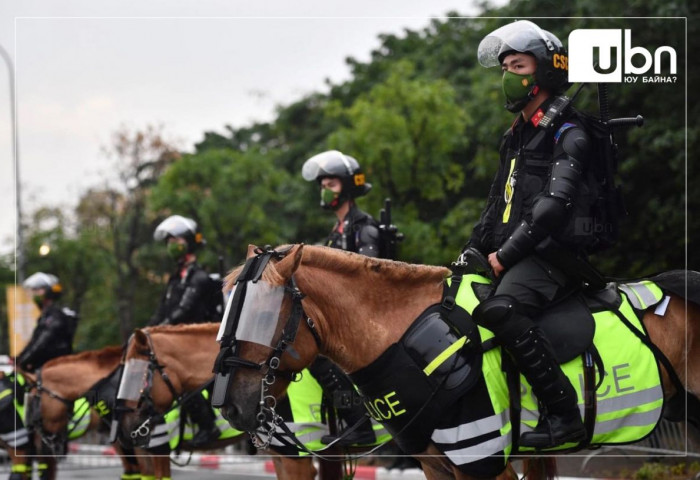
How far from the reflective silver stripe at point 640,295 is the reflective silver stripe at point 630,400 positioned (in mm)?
470

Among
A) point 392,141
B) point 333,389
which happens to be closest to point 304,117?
point 392,141

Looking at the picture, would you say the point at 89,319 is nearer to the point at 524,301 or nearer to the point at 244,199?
the point at 244,199

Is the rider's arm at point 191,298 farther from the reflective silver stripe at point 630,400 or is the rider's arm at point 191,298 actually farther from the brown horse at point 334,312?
the reflective silver stripe at point 630,400

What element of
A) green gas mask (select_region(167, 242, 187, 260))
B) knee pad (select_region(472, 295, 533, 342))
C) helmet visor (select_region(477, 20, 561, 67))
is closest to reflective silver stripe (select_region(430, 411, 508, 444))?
knee pad (select_region(472, 295, 533, 342))

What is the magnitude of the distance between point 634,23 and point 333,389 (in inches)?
215

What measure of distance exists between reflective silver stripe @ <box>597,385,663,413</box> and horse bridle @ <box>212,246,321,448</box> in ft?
5.36

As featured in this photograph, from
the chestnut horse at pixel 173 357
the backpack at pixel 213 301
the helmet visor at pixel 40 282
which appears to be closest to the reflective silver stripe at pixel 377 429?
the chestnut horse at pixel 173 357

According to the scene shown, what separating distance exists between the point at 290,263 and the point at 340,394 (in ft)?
8.60

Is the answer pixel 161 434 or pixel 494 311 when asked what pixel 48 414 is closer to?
pixel 161 434

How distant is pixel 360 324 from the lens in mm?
5219

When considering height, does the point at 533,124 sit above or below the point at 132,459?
above

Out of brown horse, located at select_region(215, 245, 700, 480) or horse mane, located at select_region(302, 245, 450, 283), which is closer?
brown horse, located at select_region(215, 245, 700, 480)

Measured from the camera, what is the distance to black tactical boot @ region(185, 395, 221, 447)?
9.75 meters

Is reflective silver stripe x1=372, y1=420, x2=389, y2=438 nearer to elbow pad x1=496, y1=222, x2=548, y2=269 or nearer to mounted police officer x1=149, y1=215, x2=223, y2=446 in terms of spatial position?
elbow pad x1=496, y1=222, x2=548, y2=269
